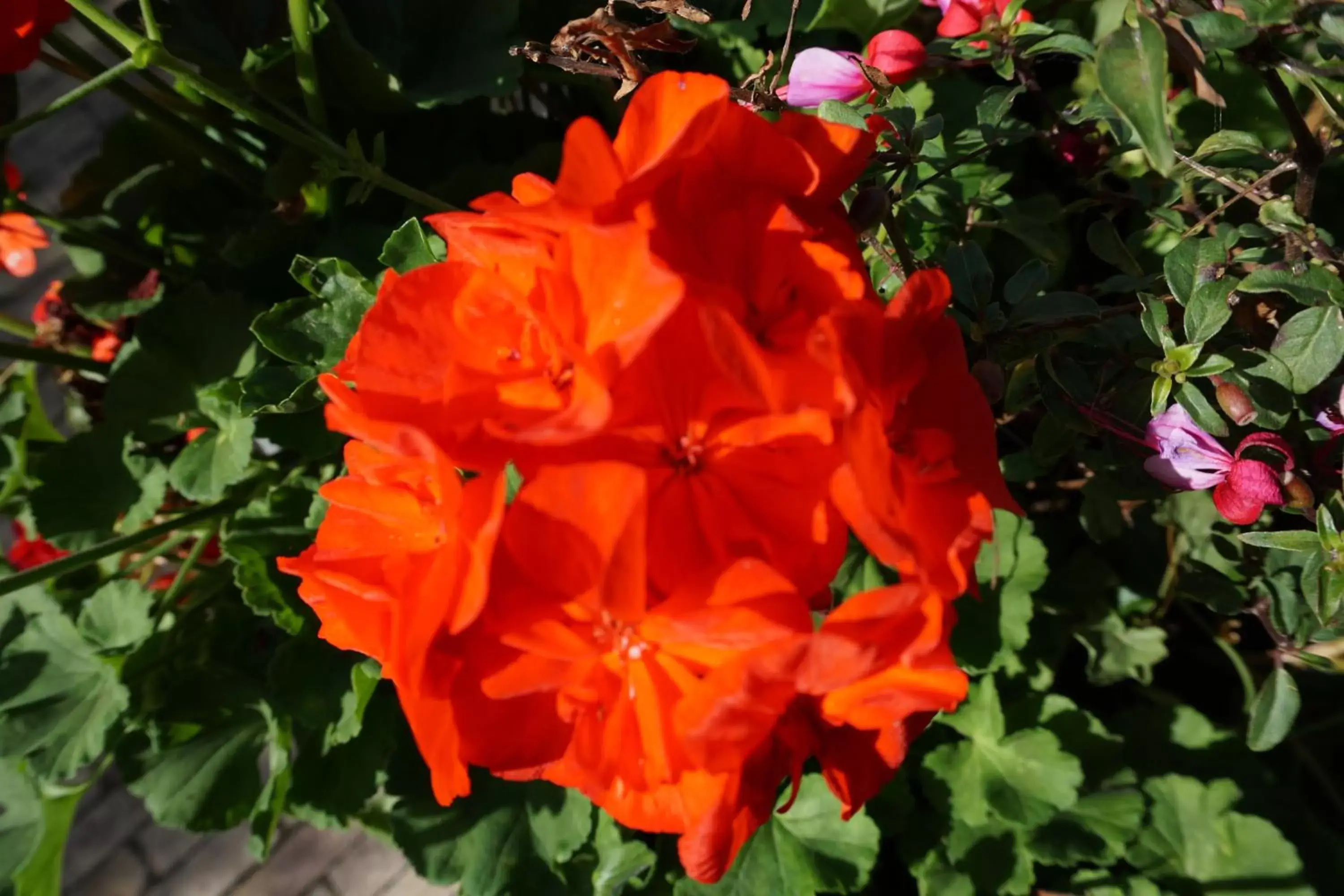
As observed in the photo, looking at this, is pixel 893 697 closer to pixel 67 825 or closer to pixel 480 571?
pixel 480 571

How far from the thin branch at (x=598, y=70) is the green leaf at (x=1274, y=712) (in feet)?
2.55

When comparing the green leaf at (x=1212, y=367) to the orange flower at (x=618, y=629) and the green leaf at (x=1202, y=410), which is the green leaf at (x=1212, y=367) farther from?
the orange flower at (x=618, y=629)

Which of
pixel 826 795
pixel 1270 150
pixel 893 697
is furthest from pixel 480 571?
pixel 826 795

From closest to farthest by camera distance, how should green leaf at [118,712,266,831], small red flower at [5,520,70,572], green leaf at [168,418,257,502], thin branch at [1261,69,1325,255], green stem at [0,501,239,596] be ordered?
thin branch at [1261,69,1325,255] < green stem at [0,501,239,596] < green leaf at [168,418,257,502] < green leaf at [118,712,266,831] < small red flower at [5,520,70,572]

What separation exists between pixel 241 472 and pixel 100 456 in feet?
0.99

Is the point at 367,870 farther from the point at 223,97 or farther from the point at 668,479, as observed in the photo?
the point at 668,479

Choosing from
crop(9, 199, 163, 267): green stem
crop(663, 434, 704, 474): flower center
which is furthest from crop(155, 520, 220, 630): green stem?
crop(663, 434, 704, 474): flower center

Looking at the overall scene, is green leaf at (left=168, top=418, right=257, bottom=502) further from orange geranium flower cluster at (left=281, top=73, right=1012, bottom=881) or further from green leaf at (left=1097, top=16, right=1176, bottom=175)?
green leaf at (left=1097, top=16, right=1176, bottom=175)

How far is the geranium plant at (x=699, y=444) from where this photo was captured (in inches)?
22.1

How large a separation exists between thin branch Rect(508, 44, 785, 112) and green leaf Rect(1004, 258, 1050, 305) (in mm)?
262

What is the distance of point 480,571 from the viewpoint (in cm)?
54

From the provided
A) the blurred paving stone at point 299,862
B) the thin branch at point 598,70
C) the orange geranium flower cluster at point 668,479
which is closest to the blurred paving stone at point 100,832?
the blurred paving stone at point 299,862

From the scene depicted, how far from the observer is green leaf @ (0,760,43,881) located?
141 centimetres

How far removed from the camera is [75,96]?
0.83m
